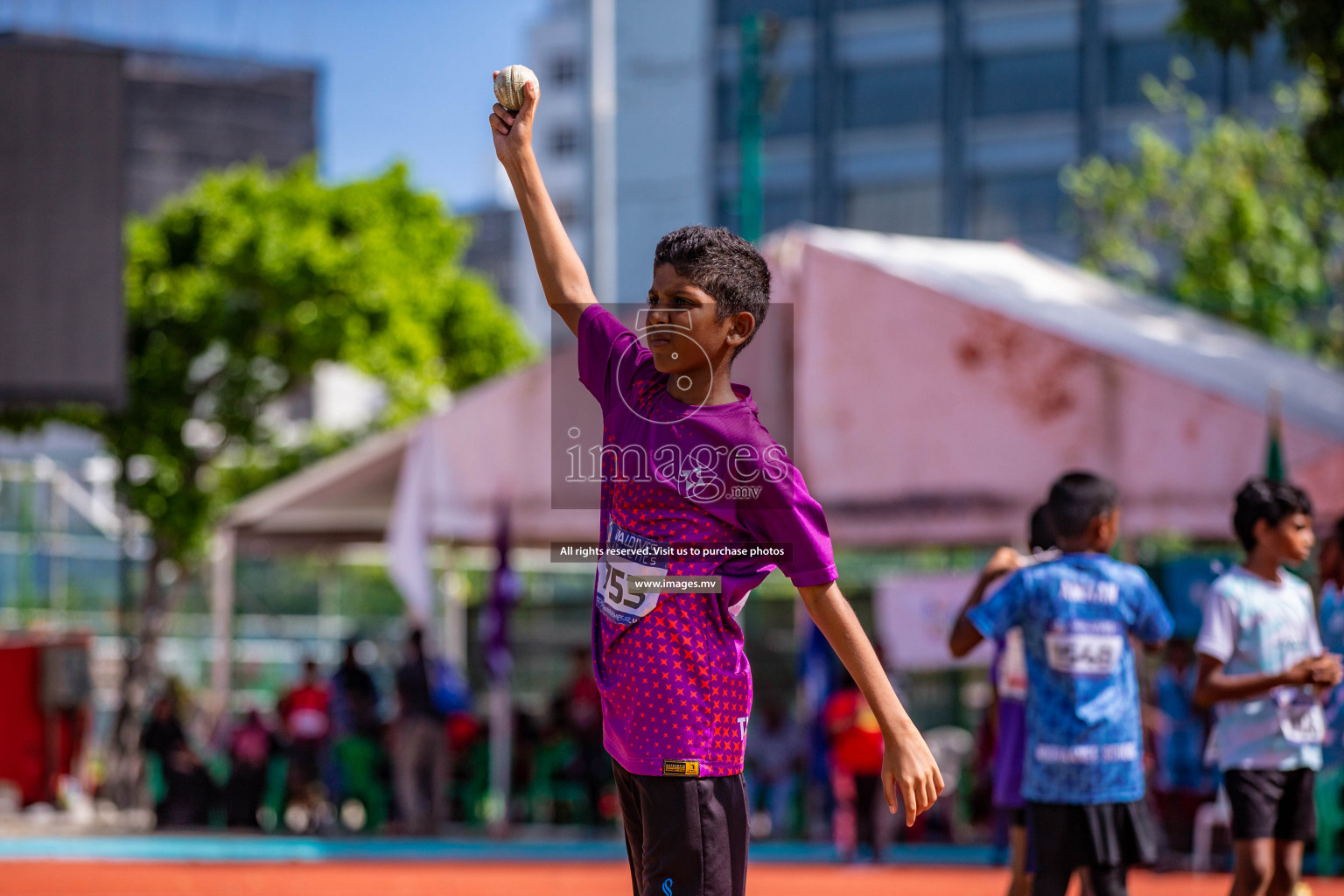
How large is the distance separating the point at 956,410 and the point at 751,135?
17.0 feet

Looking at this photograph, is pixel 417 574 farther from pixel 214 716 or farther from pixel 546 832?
pixel 214 716

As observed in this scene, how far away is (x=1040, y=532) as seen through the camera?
19.6 ft

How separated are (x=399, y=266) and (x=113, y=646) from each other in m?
10.3

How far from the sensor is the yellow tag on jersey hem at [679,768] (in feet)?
9.77

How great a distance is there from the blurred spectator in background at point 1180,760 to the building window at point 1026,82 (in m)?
33.3

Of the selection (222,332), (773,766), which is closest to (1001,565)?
(773,766)

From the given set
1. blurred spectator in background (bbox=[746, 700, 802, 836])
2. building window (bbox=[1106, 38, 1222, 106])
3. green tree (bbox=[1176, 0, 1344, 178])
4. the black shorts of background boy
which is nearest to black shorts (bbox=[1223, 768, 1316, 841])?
the black shorts of background boy

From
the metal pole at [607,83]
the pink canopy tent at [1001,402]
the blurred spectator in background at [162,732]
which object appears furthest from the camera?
the metal pole at [607,83]

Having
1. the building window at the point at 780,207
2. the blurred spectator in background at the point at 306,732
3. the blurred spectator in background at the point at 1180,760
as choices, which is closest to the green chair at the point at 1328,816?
the blurred spectator in background at the point at 1180,760

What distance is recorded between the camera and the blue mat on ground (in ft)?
41.3

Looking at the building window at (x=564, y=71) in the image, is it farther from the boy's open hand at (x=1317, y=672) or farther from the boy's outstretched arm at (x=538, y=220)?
the boy's outstretched arm at (x=538, y=220)

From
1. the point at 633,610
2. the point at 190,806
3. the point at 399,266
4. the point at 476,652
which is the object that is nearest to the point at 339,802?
the point at 190,806

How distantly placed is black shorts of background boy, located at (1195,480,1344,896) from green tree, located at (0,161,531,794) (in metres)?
15.1

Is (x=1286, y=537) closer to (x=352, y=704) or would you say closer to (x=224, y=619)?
(x=352, y=704)
